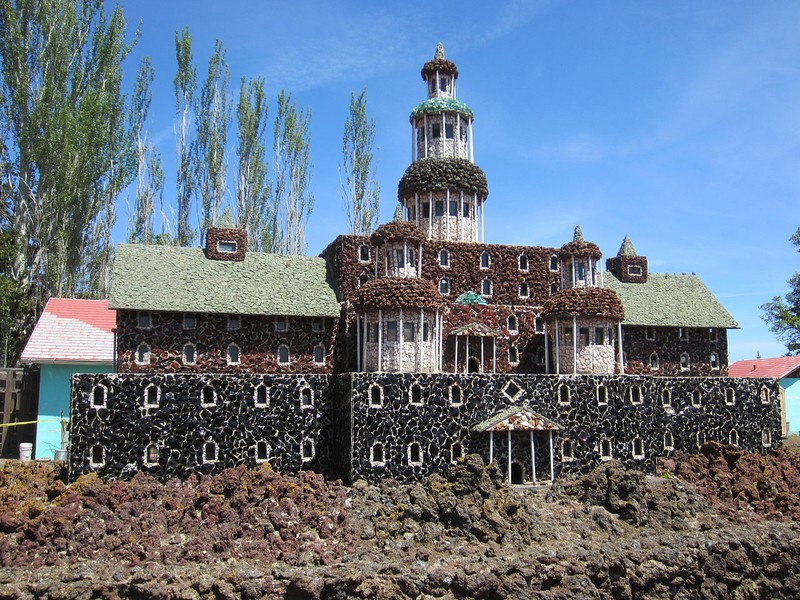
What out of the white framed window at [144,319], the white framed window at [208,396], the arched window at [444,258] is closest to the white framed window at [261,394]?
the white framed window at [208,396]

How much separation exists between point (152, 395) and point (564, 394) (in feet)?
58.8

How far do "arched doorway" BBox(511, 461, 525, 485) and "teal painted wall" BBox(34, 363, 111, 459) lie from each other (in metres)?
21.1

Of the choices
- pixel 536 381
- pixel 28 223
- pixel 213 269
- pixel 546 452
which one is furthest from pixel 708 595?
pixel 28 223

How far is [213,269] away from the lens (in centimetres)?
3388

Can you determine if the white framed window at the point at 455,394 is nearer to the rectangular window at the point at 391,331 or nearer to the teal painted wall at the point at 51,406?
the rectangular window at the point at 391,331

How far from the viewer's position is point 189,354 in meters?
31.4

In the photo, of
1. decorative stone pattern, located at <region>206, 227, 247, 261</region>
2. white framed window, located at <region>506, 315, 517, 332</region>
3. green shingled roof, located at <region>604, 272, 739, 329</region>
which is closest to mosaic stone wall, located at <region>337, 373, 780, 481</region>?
white framed window, located at <region>506, 315, 517, 332</region>

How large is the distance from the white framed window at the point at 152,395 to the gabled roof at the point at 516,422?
520 inches

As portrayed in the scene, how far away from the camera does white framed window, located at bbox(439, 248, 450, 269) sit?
35406 mm

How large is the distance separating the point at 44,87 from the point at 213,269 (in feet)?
58.2

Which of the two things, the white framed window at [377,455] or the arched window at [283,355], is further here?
the arched window at [283,355]

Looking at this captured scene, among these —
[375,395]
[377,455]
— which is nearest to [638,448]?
[377,455]

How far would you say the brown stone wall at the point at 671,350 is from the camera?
38.0 metres

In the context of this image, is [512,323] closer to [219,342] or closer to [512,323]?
[512,323]
